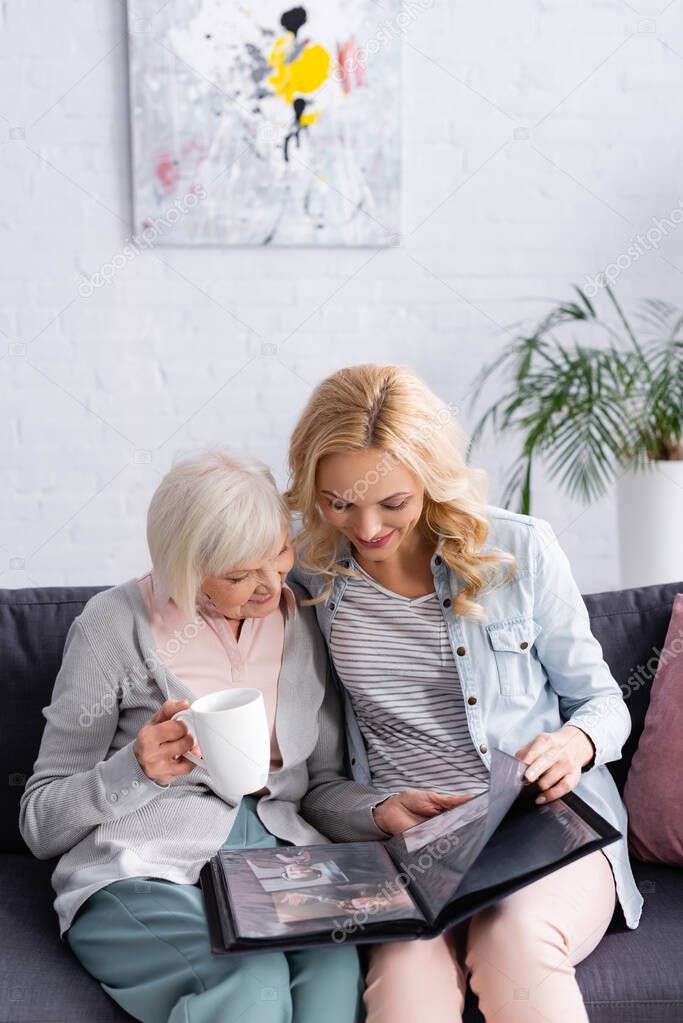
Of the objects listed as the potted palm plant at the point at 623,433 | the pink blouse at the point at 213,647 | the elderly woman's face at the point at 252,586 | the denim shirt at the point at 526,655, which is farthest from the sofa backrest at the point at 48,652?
the potted palm plant at the point at 623,433

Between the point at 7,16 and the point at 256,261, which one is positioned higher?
the point at 7,16

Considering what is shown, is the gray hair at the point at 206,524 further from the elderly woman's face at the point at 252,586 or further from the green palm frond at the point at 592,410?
the green palm frond at the point at 592,410

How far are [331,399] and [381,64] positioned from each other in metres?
1.78

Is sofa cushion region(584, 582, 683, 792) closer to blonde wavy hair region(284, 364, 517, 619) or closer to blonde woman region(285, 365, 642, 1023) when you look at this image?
blonde woman region(285, 365, 642, 1023)

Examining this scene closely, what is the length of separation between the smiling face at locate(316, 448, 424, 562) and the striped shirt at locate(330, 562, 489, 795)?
0.12 metres

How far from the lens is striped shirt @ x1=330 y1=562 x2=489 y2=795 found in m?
1.55

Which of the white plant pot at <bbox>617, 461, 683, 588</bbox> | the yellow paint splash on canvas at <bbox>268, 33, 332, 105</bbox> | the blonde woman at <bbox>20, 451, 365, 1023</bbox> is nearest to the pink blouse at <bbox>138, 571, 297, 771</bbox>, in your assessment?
the blonde woman at <bbox>20, 451, 365, 1023</bbox>

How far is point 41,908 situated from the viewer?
1.49 meters

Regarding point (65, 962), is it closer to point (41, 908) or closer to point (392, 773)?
point (41, 908)

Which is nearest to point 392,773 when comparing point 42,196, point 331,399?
point 331,399

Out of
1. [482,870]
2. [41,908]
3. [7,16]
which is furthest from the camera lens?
[7,16]

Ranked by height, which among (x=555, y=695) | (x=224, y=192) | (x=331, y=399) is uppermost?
(x=224, y=192)

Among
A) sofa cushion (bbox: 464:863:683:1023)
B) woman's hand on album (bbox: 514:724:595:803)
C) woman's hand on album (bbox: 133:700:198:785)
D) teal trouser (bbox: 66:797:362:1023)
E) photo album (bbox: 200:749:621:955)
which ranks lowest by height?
sofa cushion (bbox: 464:863:683:1023)

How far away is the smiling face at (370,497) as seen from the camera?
4.75ft
